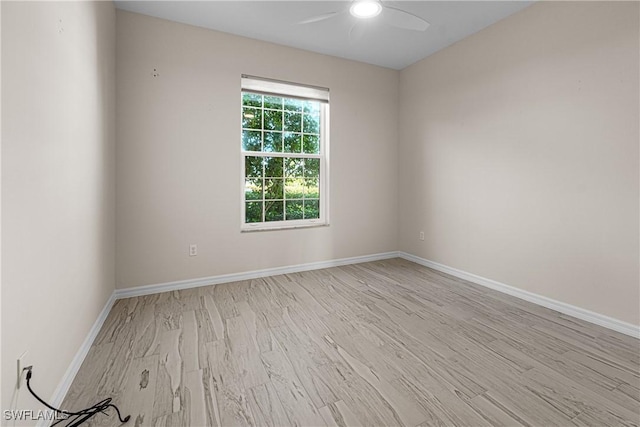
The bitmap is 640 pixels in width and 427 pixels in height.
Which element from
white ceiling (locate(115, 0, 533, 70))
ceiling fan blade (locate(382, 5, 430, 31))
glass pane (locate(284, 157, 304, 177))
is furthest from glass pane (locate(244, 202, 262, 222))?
ceiling fan blade (locate(382, 5, 430, 31))

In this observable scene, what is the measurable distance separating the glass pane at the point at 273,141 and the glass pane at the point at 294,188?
0.40 meters

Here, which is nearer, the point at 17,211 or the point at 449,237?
the point at 17,211

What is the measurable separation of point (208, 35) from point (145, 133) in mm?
1238

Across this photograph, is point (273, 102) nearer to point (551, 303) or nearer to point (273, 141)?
point (273, 141)

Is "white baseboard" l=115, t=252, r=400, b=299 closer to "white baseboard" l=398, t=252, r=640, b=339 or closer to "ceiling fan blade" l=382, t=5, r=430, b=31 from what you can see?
"white baseboard" l=398, t=252, r=640, b=339

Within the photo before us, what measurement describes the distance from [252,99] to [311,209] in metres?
1.52

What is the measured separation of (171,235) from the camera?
305 centimetres

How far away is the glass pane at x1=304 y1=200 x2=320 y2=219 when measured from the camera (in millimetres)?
3898

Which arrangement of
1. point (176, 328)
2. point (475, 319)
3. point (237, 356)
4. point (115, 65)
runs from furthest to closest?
point (115, 65) < point (475, 319) < point (176, 328) < point (237, 356)

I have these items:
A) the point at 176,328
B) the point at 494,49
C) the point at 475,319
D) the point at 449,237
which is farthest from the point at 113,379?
the point at 494,49

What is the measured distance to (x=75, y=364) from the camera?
1.71m

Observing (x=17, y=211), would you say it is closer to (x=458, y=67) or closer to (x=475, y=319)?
(x=475, y=319)

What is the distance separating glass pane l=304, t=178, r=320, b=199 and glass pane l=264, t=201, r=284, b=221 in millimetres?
373

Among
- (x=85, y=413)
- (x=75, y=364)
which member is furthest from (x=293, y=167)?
(x=85, y=413)
